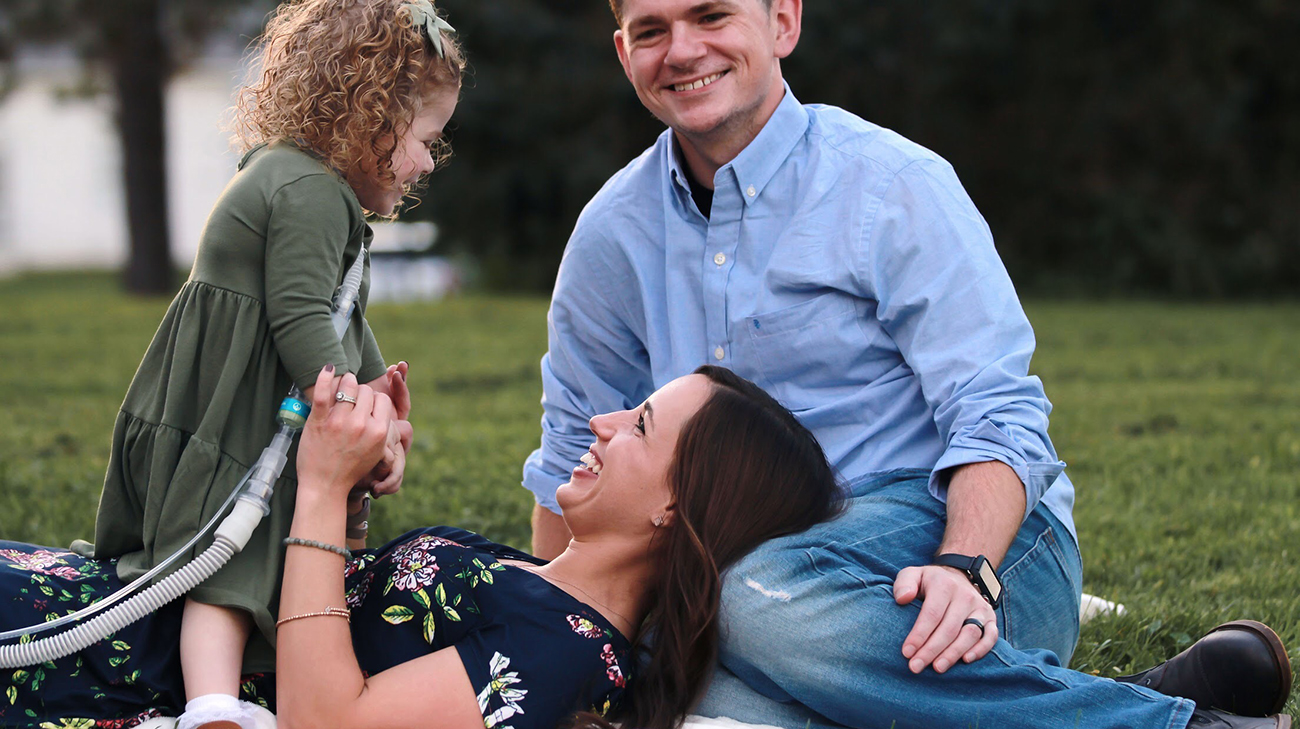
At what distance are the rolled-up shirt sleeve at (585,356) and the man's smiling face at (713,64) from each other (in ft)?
1.46

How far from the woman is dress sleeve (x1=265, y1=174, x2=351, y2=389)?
86 millimetres

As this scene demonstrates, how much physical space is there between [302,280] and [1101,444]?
185 inches

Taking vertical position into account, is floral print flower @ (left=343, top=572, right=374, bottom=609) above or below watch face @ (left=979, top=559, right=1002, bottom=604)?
below

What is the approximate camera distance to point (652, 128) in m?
17.3

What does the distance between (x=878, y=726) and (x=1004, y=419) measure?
0.68 m

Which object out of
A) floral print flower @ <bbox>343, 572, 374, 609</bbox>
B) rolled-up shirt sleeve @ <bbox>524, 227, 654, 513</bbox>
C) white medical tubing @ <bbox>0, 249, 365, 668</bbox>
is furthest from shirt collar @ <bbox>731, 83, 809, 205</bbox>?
white medical tubing @ <bbox>0, 249, 365, 668</bbox>

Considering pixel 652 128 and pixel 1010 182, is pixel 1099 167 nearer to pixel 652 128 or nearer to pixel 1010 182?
pixel 1010 182

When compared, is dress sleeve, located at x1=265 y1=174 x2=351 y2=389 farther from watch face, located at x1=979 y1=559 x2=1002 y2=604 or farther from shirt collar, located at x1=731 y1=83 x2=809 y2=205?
watch face, located at x1=979 y1=559 x2=1002 y2=604

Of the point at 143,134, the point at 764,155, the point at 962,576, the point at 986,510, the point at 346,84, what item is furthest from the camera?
the point at 143,134

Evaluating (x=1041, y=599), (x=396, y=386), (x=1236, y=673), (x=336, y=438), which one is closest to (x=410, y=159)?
(x=396, y=386)

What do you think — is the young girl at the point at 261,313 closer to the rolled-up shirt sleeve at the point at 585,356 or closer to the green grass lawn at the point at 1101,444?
the rolled-up shirt sleeve at the point at 585,356

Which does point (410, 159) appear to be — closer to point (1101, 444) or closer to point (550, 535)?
point (550, 535)

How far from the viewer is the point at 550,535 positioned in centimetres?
354

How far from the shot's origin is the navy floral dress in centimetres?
248
